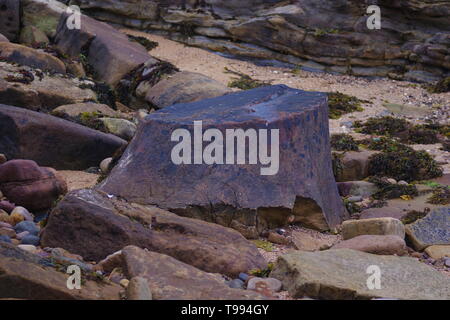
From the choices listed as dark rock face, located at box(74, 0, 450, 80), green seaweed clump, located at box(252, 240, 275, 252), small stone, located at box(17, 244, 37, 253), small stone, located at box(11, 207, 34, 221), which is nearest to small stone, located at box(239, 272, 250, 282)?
green seaweed clump, located at box(252, 240, 275, 252)

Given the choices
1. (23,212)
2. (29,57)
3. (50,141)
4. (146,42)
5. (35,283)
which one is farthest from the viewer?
(146,42)

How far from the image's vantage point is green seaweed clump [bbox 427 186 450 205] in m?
6.57

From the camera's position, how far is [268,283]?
3.98 m

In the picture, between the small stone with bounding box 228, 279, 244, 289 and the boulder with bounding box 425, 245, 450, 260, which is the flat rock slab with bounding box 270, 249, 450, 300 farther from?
the boulder with bounding box 425, 245, 450, 260

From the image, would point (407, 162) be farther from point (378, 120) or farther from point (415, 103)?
point (415, 103)

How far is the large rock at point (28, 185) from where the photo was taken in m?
5.22

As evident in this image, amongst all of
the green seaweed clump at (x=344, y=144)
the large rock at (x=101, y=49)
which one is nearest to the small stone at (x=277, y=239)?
the green seaweed clump at (x=344, y=144)

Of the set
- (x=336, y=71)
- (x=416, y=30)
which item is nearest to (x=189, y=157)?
(x=336, y=71)

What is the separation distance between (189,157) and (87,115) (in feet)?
11.4

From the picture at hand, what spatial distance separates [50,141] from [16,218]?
1.90m

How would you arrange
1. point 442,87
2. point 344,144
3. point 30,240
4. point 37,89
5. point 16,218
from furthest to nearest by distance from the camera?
point 442,87, point 344,144, point 37,89, point 16,218, point 30,240
